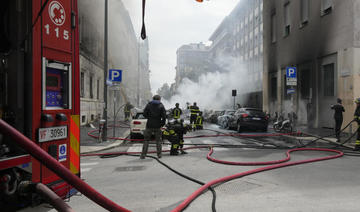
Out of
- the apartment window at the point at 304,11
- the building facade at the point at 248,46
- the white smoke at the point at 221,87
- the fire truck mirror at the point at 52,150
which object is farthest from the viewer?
the white smoke at the point at 221,87

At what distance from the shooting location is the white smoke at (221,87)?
41500 mm

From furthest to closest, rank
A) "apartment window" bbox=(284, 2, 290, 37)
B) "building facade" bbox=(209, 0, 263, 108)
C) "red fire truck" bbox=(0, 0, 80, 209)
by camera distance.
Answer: "building facade" bbox=(209, 0, 263, 108), "apartment window" bbox=(284, 2, 290, 37), "red fire truck" bbox=(0, 0, 80, 209)

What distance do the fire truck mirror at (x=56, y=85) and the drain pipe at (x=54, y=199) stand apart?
0.89 m

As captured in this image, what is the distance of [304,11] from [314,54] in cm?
356

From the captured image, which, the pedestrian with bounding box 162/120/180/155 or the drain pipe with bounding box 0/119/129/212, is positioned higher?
the drain pipe with bounding box 0/119/129/212

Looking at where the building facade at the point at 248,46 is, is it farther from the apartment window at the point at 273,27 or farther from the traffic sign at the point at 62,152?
the traffic sign at the point at 62,152

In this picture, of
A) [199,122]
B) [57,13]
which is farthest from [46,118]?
[199,122]

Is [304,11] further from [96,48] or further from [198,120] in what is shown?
[96,48]

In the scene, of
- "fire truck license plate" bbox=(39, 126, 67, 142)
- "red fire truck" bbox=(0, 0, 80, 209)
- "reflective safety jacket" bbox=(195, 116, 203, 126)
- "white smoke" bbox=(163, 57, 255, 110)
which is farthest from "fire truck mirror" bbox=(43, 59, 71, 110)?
"white smoke" bbox=(163, 57, 255, 110)

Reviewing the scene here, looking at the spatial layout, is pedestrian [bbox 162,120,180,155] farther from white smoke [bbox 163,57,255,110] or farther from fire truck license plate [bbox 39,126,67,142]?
white smoke [bbox 163,57,255,110]

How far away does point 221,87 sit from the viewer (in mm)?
43750

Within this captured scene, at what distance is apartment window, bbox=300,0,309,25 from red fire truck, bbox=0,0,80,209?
18.4m

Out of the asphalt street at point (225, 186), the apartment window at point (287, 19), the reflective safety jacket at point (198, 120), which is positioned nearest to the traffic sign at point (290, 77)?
the reflective safety jacket at point (198, 120)

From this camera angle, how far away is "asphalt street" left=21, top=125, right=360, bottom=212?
3758 mm
